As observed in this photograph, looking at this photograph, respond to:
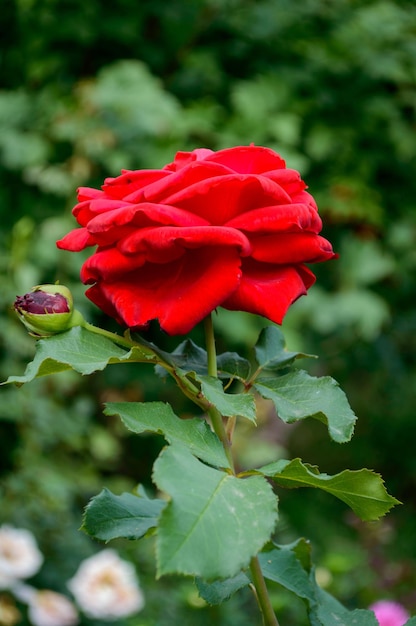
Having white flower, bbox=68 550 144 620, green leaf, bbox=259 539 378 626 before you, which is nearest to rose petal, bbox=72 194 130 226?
green leaf, bbox=259 539 378 626

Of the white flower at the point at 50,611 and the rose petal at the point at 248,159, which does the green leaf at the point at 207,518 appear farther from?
the white flower at the point at 50,611

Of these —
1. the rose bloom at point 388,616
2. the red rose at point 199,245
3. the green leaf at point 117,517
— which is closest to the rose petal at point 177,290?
the red rose at point 199,245

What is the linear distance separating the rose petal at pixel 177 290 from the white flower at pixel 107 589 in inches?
39.7

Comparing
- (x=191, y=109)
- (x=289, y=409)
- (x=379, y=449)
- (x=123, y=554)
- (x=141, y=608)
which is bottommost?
(x=379, y=449)

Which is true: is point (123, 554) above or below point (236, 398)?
below

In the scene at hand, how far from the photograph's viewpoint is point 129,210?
1.44ft

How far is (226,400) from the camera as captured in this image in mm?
427

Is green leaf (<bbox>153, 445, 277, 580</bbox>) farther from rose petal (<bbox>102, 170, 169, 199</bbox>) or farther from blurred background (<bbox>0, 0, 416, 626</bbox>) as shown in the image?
blurred background (<bbox>0, 0, 416, 626</bbox>)

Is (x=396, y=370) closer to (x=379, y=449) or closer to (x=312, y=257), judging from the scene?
(x=379, y=449)

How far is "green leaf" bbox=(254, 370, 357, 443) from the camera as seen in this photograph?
44 cm

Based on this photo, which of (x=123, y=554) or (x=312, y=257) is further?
(x=123, y=554)

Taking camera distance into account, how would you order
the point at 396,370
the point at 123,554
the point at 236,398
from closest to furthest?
the point at 236,398 < the point at 123,554 < the point at 396,370

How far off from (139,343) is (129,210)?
3.4 inches

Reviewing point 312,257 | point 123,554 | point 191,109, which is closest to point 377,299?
point 191,109
